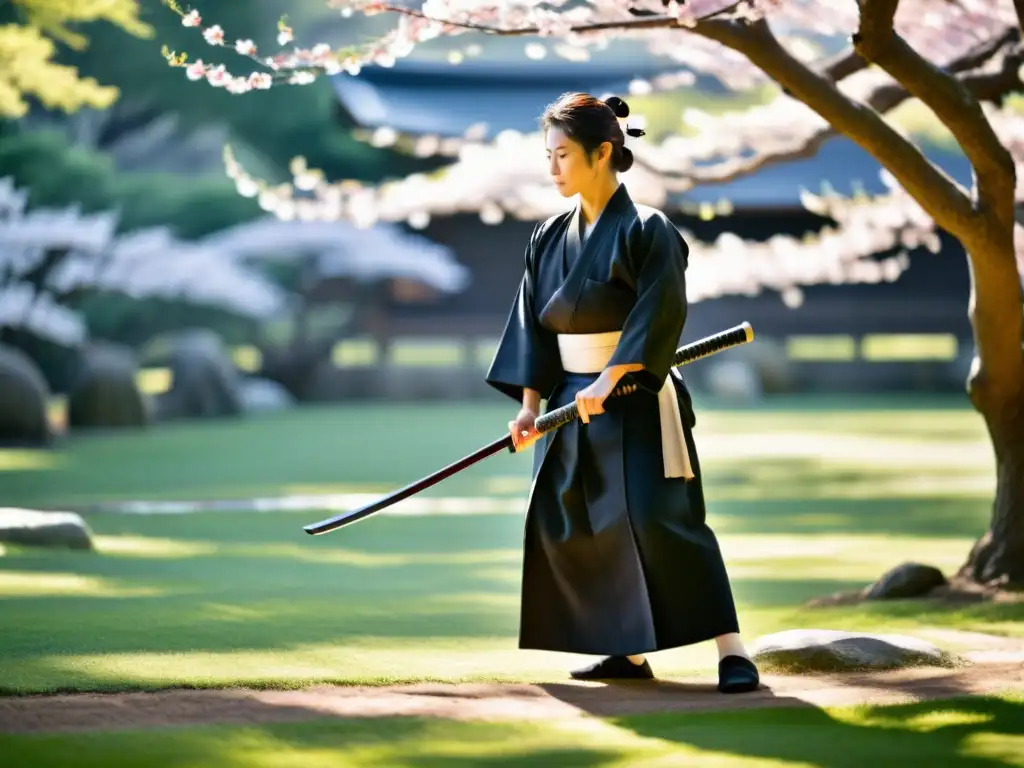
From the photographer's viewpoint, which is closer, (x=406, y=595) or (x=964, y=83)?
(x=406, y=595)

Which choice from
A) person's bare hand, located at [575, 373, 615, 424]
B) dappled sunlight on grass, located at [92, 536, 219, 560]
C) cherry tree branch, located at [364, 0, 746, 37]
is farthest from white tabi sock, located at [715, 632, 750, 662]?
dappled sunlight on grass, located at [92, 536, 219, 560]

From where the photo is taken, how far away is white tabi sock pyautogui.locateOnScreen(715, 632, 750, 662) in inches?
191

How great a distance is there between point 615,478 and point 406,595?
2.42 metres

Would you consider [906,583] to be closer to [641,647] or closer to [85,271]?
Answer: [641,647]

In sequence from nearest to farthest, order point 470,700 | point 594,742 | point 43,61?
point 594,742
point 470,700
point 43,61

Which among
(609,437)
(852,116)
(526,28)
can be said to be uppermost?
(526,28)

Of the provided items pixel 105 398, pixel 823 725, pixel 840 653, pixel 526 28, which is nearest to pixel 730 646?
pixel 840 653

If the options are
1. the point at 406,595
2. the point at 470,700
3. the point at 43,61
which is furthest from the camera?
the point at 43,61

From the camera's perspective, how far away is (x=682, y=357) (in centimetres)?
506

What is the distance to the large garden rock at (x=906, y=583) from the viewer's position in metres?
6.78

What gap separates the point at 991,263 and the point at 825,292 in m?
20.7

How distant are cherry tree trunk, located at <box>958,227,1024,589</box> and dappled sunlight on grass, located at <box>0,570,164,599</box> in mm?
3429

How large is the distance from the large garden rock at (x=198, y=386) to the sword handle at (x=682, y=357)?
53.4 ft

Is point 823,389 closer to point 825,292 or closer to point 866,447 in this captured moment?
point 825,292
